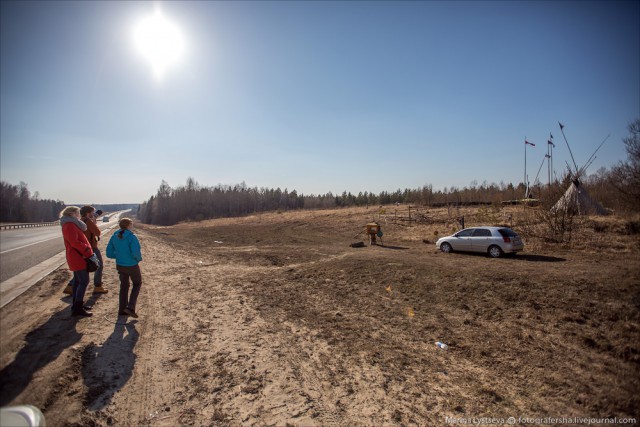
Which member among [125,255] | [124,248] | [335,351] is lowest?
[335,351]

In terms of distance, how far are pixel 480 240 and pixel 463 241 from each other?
806 millimetres

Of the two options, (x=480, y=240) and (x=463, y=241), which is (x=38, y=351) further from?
(x=463, y=241)

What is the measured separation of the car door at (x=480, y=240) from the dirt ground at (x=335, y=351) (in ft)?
15.4

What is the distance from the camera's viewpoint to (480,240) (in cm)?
1434

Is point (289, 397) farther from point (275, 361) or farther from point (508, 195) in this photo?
point (508, 195)

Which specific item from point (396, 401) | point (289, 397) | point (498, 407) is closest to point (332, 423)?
point (289, 397)

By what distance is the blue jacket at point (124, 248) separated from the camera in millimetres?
5867

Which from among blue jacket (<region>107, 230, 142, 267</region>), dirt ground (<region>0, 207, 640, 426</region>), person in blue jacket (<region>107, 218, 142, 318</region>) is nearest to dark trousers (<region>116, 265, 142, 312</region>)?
person in blue jacket (<region>107, 218, 142, 318</region>)

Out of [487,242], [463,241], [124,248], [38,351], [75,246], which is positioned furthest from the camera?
[463,241]

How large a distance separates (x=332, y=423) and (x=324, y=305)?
4.39 m

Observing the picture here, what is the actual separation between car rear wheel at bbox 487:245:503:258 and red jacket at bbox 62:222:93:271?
14.6 meters

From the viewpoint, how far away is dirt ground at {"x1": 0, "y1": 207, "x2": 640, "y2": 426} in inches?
137

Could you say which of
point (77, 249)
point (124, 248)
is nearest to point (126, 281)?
point (124, 248)

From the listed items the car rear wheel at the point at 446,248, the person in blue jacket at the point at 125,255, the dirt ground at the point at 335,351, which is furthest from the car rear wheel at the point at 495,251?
the person in blue jacket at the point at 125,255
